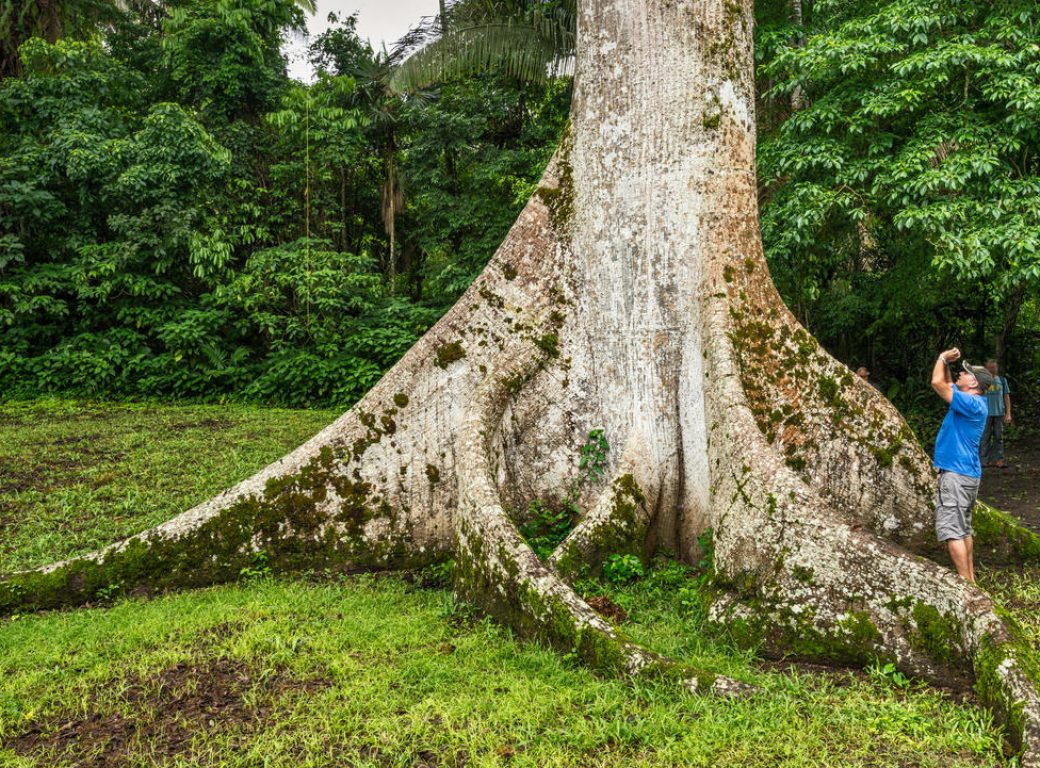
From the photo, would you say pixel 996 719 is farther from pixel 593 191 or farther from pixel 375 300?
pixel 375 300

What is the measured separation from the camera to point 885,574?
3.79 meters

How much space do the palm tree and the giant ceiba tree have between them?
899 centimetres

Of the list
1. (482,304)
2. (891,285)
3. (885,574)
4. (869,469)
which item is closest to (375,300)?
(891,285)

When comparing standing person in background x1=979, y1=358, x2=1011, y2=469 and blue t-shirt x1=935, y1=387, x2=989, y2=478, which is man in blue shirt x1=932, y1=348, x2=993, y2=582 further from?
standing person in background x1=979, y1=358, x2=1011, y2=469

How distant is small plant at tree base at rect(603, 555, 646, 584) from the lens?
487cm

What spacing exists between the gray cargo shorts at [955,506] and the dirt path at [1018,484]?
9.93 ft

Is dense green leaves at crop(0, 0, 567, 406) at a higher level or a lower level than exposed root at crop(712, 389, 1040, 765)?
higher

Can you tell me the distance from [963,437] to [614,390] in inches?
87.4

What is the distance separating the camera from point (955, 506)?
4.75 meters

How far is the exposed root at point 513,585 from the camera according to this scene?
3.57 metres

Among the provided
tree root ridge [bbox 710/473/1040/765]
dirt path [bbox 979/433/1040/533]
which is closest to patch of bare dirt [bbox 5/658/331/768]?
tree root ridge [bbox 710/473/1040/765]

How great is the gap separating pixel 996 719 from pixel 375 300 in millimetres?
14745

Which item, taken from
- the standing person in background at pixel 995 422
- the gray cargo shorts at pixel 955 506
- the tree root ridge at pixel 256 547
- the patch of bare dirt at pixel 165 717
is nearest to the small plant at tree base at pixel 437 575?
the tree root ridge at pixel 256 547

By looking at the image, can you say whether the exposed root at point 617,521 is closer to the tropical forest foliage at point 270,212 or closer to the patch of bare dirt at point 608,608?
the patch of bare dirt at point 608,608
